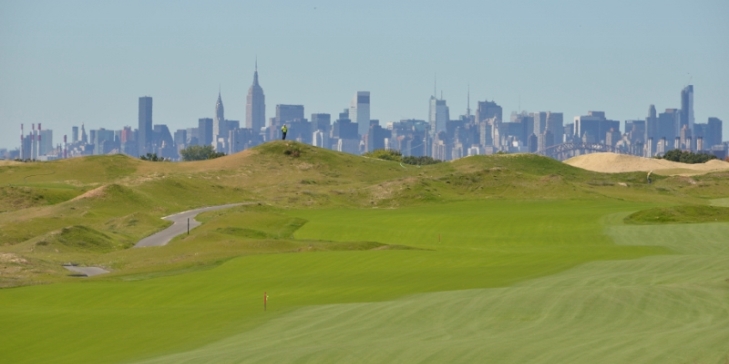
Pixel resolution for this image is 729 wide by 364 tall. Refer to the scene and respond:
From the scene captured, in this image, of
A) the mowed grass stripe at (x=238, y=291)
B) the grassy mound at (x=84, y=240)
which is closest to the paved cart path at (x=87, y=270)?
the mowed grass stripe at (x=238, y=291)

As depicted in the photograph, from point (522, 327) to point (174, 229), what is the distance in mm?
62529

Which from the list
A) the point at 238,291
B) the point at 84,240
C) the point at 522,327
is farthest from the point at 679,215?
the point at 522,327

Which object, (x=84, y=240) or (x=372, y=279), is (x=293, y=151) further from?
(x=372, y=279)

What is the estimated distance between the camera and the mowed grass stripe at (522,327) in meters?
29.9

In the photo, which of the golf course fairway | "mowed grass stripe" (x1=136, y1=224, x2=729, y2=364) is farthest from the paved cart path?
"mowed grass stripe" (x1=136, y1=224, x2=729, y2=364)

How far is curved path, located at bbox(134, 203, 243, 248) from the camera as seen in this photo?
3329 inches

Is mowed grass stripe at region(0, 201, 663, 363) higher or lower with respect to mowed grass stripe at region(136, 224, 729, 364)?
lower

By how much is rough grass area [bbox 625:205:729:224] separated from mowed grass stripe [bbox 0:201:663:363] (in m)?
9.86

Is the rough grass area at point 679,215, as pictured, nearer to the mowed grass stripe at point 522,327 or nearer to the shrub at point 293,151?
the mowed grass stripe at point 522,327

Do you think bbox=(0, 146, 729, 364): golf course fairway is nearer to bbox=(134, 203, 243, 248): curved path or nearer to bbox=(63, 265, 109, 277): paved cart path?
Answer: bbox=(63, 265, 109, 277): paved cart path

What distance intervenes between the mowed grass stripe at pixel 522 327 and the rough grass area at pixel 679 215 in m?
41.5

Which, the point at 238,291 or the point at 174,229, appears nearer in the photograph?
the point at 238,291

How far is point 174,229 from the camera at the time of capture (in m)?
93.8

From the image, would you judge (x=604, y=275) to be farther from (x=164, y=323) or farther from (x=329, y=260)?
(x=164, y=323)
